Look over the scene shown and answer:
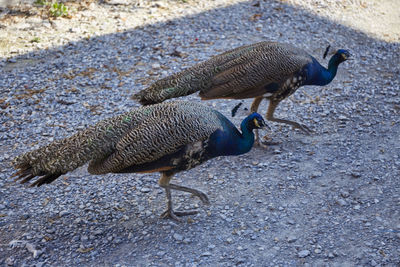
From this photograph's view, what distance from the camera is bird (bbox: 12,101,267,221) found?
145 inches

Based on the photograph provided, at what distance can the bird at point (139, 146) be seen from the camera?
12.1 ft

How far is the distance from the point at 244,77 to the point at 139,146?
1.64m

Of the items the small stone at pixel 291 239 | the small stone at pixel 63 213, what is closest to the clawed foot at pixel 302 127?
the small stone at pixel 291 239

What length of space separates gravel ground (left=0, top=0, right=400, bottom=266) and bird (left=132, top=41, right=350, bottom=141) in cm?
71

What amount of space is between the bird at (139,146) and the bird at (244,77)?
0.86m

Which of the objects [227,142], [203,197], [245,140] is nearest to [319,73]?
[245,140]

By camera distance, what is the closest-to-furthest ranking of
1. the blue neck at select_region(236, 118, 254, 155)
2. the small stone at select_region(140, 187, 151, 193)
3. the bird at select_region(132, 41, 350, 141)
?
the blue neck at select_region(236, 118, 254, 155) < the small stone at select_region(140, 187, 151, 193) < the bird at select_region(132, 41, 350, 141)

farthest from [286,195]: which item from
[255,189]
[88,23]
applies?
[88,23]

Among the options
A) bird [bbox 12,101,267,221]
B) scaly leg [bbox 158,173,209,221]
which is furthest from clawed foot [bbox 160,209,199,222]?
bird [bbox 12,101,267,221]

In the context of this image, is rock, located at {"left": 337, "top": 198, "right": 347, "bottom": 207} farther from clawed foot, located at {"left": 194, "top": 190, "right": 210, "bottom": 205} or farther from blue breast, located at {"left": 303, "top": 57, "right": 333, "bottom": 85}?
blue breast, located at {"left": 303, "top": 57, "right": 333, "bottom": 85}

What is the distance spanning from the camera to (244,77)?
4.82 meters

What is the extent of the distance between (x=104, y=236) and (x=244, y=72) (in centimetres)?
221

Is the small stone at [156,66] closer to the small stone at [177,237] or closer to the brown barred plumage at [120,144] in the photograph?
the brown barred plumage at [120,144]

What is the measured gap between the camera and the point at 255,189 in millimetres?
4449
